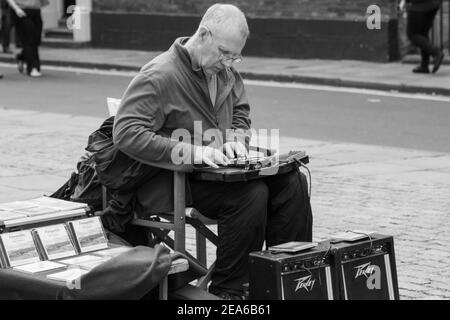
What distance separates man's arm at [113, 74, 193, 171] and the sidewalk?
9.91m

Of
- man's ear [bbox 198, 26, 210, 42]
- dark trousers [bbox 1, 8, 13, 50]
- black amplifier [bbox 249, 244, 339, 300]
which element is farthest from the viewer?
dark trousers [bbox 1, 8, 13, 50]

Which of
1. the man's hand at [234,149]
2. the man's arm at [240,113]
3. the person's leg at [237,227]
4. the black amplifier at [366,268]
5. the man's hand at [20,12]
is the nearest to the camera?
the black amplifier at [366,268]

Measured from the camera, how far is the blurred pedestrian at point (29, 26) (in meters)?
16.5

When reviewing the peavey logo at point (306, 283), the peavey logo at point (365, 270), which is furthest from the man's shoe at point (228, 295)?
the peavey logo at point (365, 270)

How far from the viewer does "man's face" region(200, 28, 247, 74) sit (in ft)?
16.0

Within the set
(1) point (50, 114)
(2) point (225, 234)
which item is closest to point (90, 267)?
(2) point (225, 234)

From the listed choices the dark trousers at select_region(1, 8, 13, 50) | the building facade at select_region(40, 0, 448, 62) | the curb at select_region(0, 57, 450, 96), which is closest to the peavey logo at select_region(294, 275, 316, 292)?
the curb at select_region(0, 57, 450, 96)

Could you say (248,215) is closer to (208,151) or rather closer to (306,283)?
(208,151)

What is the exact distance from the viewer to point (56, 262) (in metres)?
4.71

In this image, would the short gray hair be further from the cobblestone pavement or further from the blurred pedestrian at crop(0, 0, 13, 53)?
the blurred pedestrian at crop(0, 0, 13, 53)

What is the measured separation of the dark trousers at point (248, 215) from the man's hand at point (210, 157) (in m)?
0.11

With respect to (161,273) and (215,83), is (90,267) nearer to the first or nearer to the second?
(161,273)

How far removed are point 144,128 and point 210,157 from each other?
322mm

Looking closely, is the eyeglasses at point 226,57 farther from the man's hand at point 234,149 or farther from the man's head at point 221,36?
the man's hand at point 234,149
